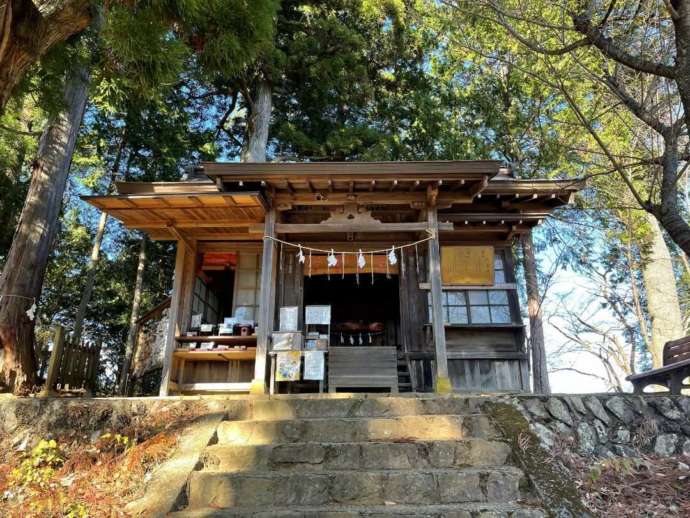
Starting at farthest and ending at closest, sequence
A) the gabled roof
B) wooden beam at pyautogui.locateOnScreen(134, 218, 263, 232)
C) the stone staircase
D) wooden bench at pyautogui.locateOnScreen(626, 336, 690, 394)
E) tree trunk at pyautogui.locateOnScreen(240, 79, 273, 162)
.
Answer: tree trunk at pyautogui.locateOnScreen(240, 79, 273, 162) → wooden beam at pyautogui.locateOnScreen(134, 218, 263, 232) → the gabled roof → wooden bench at pyautogui.locateOnScreen(626, 336, 690, 394) → the stone staircase

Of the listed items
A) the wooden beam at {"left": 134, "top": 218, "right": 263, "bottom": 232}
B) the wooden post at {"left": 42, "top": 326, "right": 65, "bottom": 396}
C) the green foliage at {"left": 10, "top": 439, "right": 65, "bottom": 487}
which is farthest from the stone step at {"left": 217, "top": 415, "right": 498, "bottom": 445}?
the wooden beam at {"left": 134, "top": 218, "right": 263, "bottom": 232}

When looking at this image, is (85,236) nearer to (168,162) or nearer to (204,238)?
(168,162)

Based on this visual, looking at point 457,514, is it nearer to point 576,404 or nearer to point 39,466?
point 576,404

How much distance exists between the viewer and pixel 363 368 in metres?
A: 7.18

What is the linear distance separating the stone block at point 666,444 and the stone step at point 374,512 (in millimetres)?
2130

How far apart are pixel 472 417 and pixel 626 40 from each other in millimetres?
3842

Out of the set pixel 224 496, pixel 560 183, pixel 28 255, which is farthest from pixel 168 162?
pixel 224 496

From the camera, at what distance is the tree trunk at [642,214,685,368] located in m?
9.88

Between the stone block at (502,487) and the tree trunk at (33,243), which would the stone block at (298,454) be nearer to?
the stone block at (502,487)

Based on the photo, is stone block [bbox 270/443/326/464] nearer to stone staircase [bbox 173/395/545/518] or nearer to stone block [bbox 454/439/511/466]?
stone staircase [bbox 173/395/545/518]

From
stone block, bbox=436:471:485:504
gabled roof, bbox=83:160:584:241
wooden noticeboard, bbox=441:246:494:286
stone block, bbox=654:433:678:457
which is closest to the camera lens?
stone block, bbox=436:471:485:504

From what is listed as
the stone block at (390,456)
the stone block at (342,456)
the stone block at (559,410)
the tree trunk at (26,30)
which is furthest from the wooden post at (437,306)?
the tree trunk at (26,30)

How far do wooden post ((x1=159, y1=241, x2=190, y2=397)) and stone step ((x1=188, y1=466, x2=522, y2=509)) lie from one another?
12.5 feet

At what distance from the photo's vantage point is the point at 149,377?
1409 centimetres
